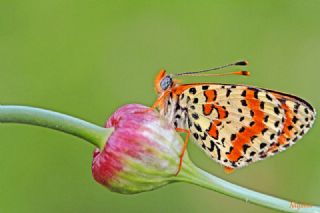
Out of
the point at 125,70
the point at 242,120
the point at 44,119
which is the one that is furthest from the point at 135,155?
the point at 125,70

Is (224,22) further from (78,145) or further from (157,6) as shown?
(78,145)

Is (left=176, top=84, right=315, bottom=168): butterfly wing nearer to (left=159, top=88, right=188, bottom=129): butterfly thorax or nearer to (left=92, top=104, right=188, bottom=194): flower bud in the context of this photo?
(left=159, top=88, right=188, bottom=129): butterfly thorax

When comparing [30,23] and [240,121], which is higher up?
[30,23]

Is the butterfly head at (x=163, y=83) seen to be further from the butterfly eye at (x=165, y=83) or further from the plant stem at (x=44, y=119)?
the plant stem at (x=44, y=119)

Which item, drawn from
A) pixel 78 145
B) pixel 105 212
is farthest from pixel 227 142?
pixel 78 145

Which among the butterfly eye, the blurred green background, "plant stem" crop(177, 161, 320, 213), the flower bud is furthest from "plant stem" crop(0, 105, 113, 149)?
the blurred green background

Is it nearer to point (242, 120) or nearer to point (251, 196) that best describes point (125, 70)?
point (242, 120)

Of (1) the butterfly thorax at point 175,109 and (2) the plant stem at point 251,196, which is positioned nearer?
(2) the plant stem at point 251,196

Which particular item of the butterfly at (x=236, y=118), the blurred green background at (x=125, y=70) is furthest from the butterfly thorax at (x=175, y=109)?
the blurred green background at (x=125, y=70)
